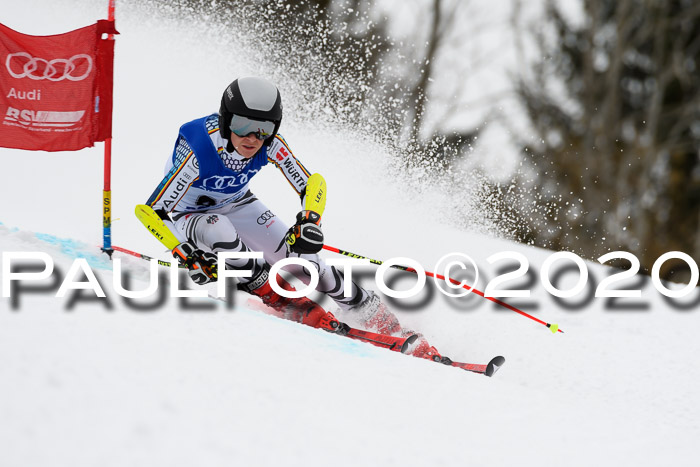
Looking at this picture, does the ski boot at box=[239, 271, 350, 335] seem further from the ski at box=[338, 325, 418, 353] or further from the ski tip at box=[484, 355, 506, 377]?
the ski tip at box=[484, 355, 506, 377]

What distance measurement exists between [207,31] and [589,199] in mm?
13451

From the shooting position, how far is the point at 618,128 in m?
22.5

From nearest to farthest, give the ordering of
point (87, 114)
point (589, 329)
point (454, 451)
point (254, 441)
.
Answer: point (254, 441) < point (454, 451) < point (87, 114) < point (589, 329)

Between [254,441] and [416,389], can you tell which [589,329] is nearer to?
[416,389]

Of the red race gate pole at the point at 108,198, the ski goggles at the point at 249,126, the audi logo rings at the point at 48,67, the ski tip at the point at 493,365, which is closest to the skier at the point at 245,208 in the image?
the ski goggles at the point at 249,126

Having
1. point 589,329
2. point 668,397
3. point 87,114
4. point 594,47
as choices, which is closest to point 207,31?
point 87,114

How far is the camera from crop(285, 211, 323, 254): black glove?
12.1 feet

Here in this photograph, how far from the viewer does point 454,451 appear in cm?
220

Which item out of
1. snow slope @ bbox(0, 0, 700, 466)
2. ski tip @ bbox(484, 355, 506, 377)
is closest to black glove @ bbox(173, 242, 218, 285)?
snow slope @ bbox(0, 0, 700, 466)

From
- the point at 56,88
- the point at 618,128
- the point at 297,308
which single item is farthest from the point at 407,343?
the point at 618,128

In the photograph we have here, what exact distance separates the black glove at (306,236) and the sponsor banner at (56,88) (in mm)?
1595

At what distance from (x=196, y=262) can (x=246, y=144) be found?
2.25ft

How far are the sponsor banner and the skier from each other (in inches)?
33.0

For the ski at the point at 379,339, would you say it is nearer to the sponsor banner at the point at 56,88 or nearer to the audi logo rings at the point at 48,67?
the sponsor banner at the point at 56,88
